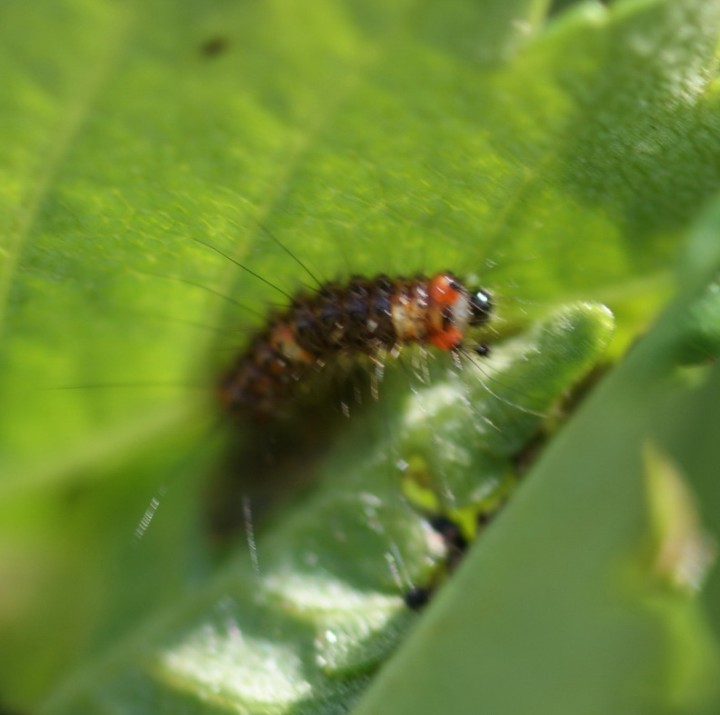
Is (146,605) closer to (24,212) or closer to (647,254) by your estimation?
(24,212)

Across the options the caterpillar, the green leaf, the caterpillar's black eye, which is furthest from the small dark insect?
the caterpillar's black eye

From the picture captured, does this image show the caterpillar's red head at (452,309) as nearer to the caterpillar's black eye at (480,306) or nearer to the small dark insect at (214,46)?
the caterpillar's black eye at (480,306)

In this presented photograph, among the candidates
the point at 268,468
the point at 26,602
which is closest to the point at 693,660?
the point at 268,468

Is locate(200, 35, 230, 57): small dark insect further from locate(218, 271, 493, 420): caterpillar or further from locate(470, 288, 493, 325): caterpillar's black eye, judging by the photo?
locate(470, 288, 493, 325): caterpillar's black eye

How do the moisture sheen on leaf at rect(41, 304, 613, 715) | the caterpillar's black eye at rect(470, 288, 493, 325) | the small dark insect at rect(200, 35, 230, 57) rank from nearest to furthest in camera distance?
the small dark insect at rect(200, 35, 230, 57) < the moisture sheen on leaf at rect(41, 304, 613, 715) < the caterpillar's black eye at rect(470, 288, 493, 325)

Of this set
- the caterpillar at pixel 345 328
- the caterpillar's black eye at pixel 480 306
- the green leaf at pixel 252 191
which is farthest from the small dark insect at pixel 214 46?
the caterpillar's black eye at pixel 480 306

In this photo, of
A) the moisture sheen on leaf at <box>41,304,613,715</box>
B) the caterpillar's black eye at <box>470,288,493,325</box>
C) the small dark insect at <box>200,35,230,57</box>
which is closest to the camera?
the small dark insect at <box>200,35,230,57</box>

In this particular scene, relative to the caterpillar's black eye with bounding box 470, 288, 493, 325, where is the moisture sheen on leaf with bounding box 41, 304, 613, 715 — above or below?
below

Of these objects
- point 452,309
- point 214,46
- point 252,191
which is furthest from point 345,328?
point 214,46
